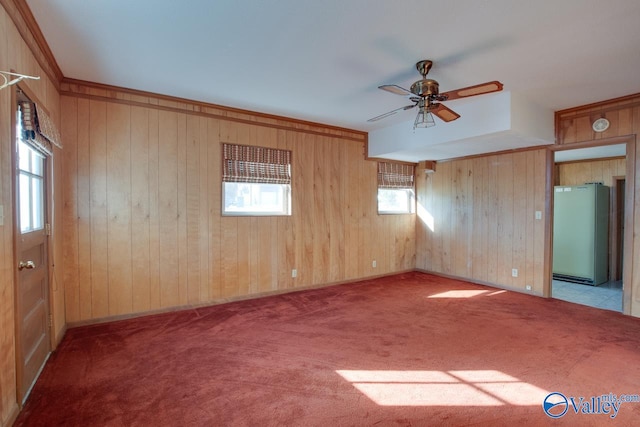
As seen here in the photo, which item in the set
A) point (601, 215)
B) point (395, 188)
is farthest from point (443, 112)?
point (601, 215)

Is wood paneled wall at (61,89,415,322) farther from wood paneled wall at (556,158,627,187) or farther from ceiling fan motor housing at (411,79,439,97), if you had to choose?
wood paneled wall at (556,158,627,187)

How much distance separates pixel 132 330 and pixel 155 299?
529 mm

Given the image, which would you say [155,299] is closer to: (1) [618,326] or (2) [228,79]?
(2) [228,79]

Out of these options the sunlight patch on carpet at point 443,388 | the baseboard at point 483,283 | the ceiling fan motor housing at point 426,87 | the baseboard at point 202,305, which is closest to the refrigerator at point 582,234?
the baseboard at point 483,283

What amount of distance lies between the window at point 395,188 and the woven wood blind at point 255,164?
6.44ft

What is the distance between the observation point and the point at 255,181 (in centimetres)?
443

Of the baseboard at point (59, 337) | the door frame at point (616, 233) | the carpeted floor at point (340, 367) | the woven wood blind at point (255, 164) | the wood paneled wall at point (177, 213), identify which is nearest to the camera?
the carpeted floor at point (340, 367)

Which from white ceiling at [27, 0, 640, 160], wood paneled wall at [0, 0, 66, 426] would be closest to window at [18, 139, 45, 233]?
wood paneled wall at [0, 0, 66, 426]

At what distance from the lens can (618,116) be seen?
3.81m

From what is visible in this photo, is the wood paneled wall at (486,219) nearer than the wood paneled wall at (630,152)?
No

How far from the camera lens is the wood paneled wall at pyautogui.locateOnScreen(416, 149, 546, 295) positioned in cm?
459

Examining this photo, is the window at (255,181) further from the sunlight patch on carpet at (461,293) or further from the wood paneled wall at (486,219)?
the wood paneled wall at (486,219)

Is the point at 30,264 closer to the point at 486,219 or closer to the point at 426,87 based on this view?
the point at 426,87

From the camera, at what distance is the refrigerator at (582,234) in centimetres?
531
